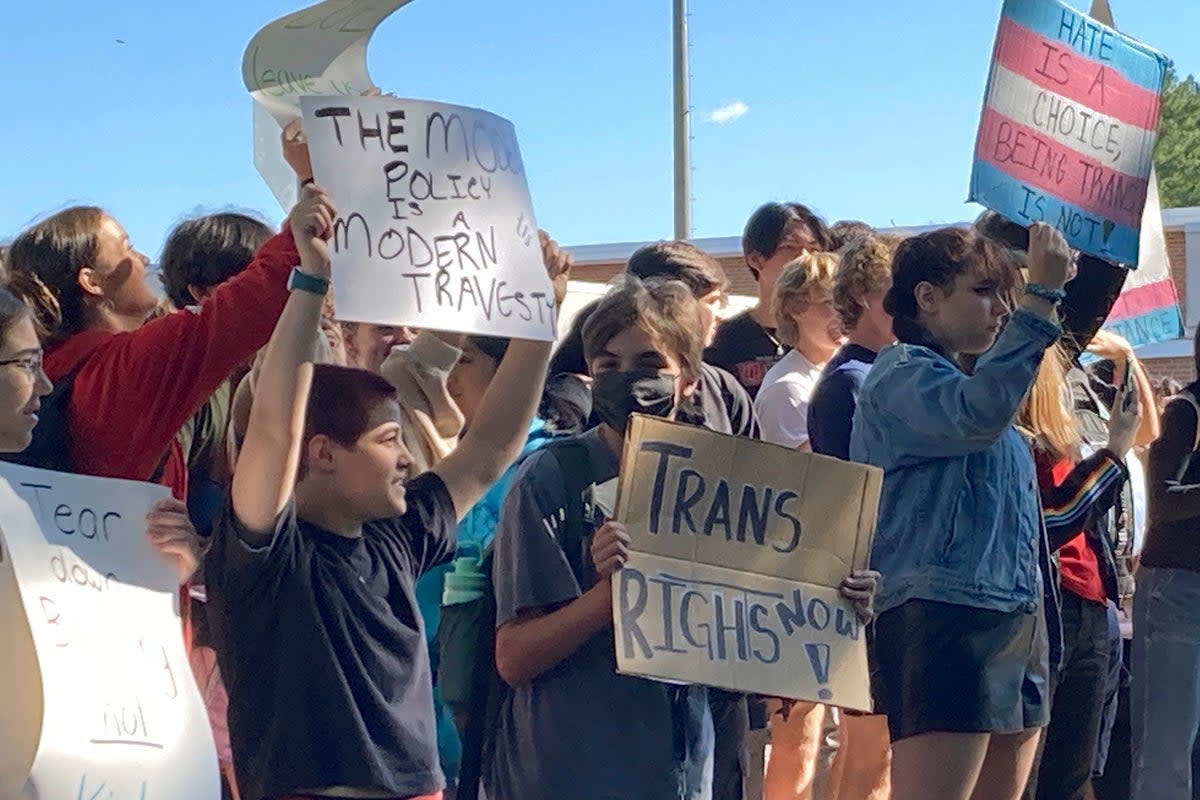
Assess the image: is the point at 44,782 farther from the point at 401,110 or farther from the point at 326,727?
the point at 401,110

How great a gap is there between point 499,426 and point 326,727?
0.77 m

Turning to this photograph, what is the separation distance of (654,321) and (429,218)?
58 centimetres

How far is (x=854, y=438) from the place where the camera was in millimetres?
4133

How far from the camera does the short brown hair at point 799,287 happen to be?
5.40 m

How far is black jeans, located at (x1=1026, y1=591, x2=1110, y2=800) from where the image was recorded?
4820 mm

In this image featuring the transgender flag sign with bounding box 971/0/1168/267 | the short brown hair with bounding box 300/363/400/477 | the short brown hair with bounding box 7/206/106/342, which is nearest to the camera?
the short brown hair with bounding box 300/363/400/477

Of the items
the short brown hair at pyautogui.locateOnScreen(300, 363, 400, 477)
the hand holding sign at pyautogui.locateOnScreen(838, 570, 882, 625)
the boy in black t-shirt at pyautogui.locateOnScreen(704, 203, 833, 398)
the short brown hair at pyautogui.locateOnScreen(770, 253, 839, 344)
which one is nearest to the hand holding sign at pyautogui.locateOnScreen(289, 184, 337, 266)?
the short brown hair at pyautogui.locateOnScreen(300, 363, 400, 477)

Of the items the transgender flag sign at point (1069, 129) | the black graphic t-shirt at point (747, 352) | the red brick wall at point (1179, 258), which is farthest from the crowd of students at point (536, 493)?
the red brick wall at point (1179, 258)

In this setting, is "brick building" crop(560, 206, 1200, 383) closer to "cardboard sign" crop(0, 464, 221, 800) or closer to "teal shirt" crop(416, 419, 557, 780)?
"teal shirt" crop(416, 419, 557, 780)

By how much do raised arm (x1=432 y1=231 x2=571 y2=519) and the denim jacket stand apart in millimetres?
861

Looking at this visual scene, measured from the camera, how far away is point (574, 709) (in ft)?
11.0

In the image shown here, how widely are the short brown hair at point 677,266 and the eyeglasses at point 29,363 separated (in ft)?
8.41

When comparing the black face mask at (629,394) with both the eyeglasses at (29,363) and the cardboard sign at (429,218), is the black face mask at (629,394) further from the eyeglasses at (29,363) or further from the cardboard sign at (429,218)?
the eyeglasses at (29,363)

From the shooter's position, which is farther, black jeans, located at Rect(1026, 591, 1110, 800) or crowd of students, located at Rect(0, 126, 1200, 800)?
black jeans, located at Rect(1026, 591, 1110, 800)
